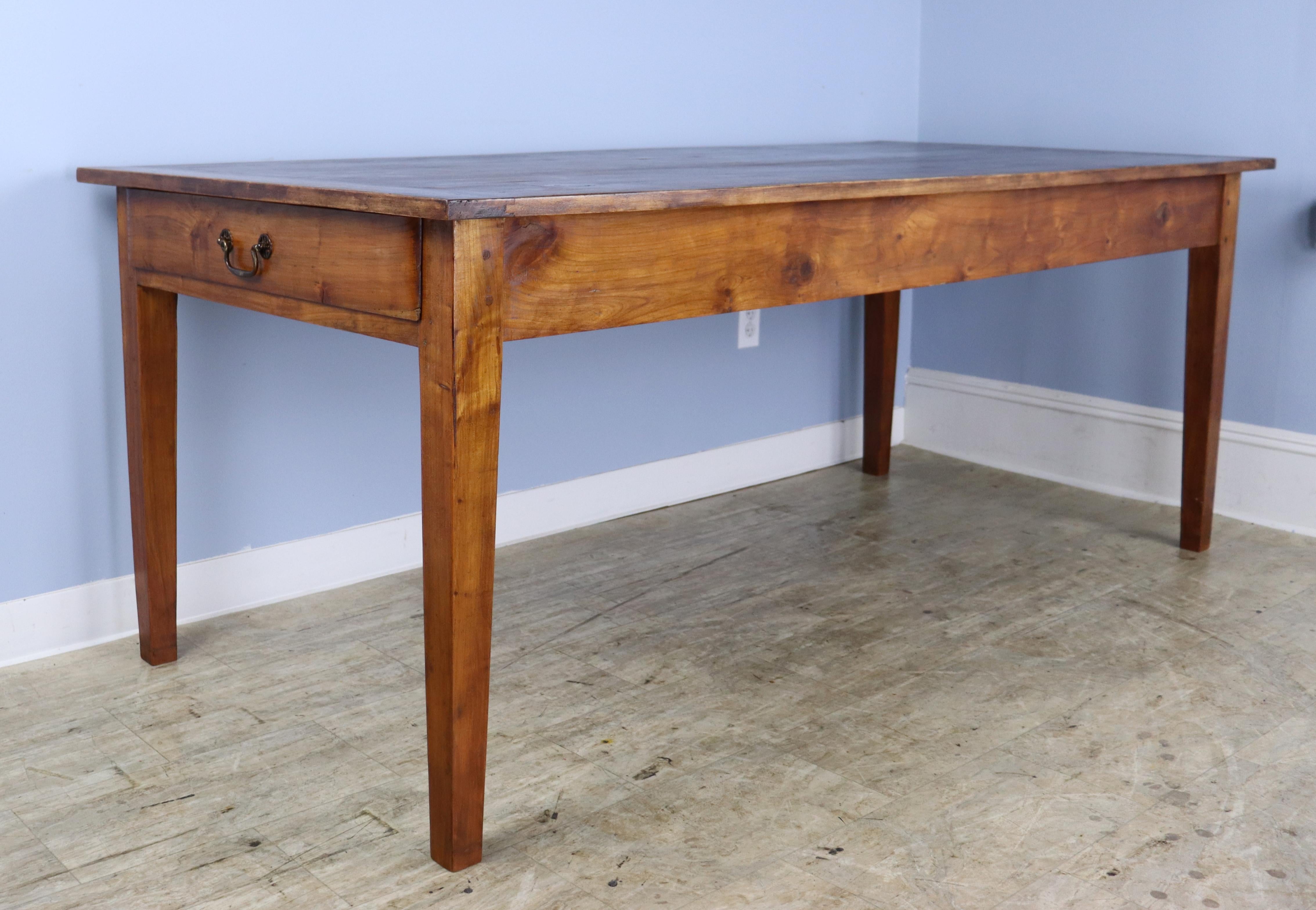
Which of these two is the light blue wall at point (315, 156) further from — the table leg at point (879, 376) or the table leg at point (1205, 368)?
the table leg at point (1205, 368)

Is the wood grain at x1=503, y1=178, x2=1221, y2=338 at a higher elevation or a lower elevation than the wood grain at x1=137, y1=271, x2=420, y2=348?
higher

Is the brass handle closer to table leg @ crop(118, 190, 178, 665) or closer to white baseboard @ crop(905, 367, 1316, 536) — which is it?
table leg @ crop(118, 190, 178, 665)

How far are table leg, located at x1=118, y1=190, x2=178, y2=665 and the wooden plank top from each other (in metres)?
0.17

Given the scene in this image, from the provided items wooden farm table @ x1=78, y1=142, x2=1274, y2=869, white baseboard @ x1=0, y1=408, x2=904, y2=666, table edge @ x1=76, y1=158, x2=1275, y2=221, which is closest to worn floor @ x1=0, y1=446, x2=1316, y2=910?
white baseboard @ x1=0, y1=408, x2=904, y2=666

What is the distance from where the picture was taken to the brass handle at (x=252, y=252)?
134 cm

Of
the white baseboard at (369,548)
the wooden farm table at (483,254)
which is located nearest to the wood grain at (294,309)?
the wooden farm table at (483,254)

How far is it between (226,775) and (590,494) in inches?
41.4

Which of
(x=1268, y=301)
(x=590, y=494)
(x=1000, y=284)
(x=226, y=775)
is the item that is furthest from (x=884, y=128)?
(x=226, y=775)

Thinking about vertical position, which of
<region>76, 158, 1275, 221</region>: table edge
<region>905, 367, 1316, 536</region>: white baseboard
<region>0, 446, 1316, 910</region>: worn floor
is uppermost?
<region>76, 158, 1275, 221</region>: table edge

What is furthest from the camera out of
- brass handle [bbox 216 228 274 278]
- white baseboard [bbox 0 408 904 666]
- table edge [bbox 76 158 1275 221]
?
white baseboard [bbox 0 408 904 666]

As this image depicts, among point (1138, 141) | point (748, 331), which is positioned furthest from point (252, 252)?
point (1138, 141)

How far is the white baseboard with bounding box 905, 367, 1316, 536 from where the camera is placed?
2385 millimetres

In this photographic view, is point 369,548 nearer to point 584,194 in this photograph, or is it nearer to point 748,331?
point 748,331

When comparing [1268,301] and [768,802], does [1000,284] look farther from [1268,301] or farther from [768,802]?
[768,802]
